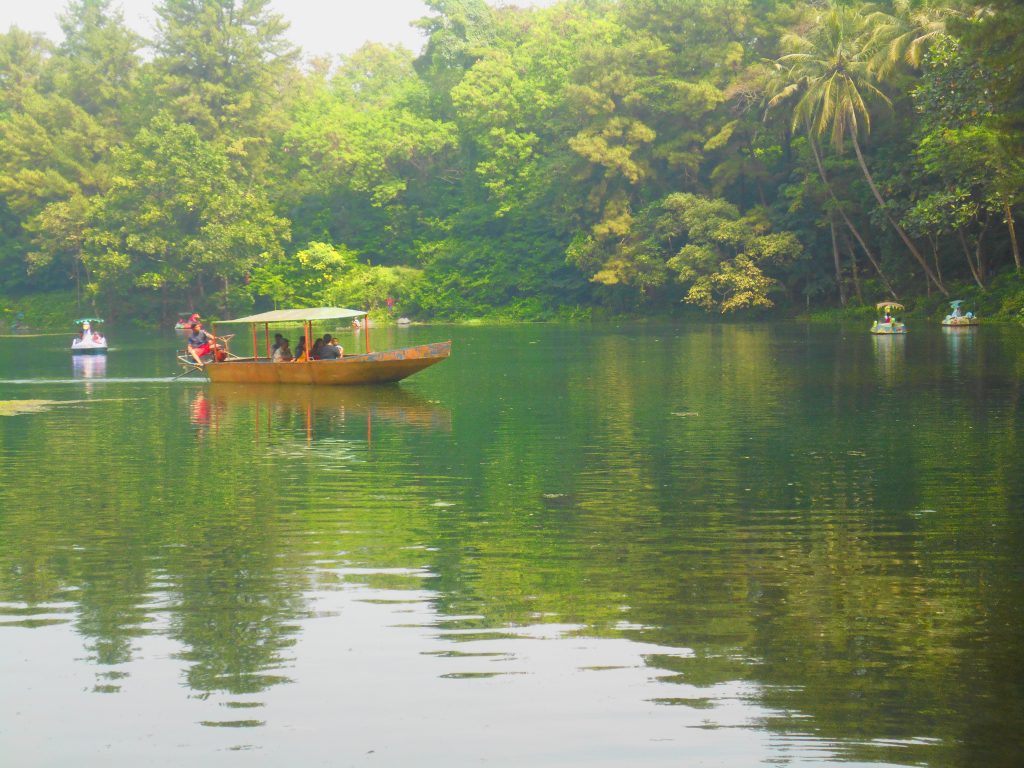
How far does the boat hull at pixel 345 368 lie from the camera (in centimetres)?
3134

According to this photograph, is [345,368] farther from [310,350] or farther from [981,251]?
[981,251]

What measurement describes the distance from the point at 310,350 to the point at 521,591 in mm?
24090

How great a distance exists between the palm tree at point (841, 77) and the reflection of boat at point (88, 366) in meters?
31.0

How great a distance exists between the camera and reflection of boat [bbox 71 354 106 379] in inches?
1491

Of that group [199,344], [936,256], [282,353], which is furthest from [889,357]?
[936,256]

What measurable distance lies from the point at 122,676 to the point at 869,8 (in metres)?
58.8

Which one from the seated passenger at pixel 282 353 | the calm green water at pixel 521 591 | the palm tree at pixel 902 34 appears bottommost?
the calm green water at pixel 521 591

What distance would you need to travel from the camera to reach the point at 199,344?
125ft

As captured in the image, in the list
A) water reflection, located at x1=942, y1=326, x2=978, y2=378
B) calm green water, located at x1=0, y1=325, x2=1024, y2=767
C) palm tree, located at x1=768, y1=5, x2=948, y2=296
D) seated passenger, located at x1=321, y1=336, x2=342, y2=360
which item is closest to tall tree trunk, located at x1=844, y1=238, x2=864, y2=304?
palm tree, located at x1=768, y1=5, x2=948, y2=296

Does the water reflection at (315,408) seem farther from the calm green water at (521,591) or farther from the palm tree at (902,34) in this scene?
the palm tree at (902,34)

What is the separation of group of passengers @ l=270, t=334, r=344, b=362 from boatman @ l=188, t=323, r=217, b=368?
7.03 ft

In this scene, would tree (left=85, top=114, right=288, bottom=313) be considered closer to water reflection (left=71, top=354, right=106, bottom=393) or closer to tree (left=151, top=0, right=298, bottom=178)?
tree (left=151, top=0, right=298, bottom=178)

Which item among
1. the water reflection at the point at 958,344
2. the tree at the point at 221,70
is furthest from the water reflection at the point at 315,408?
the tree at the point at 221,70

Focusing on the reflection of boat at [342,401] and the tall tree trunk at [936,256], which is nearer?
the reflection of boat at [342,401]
